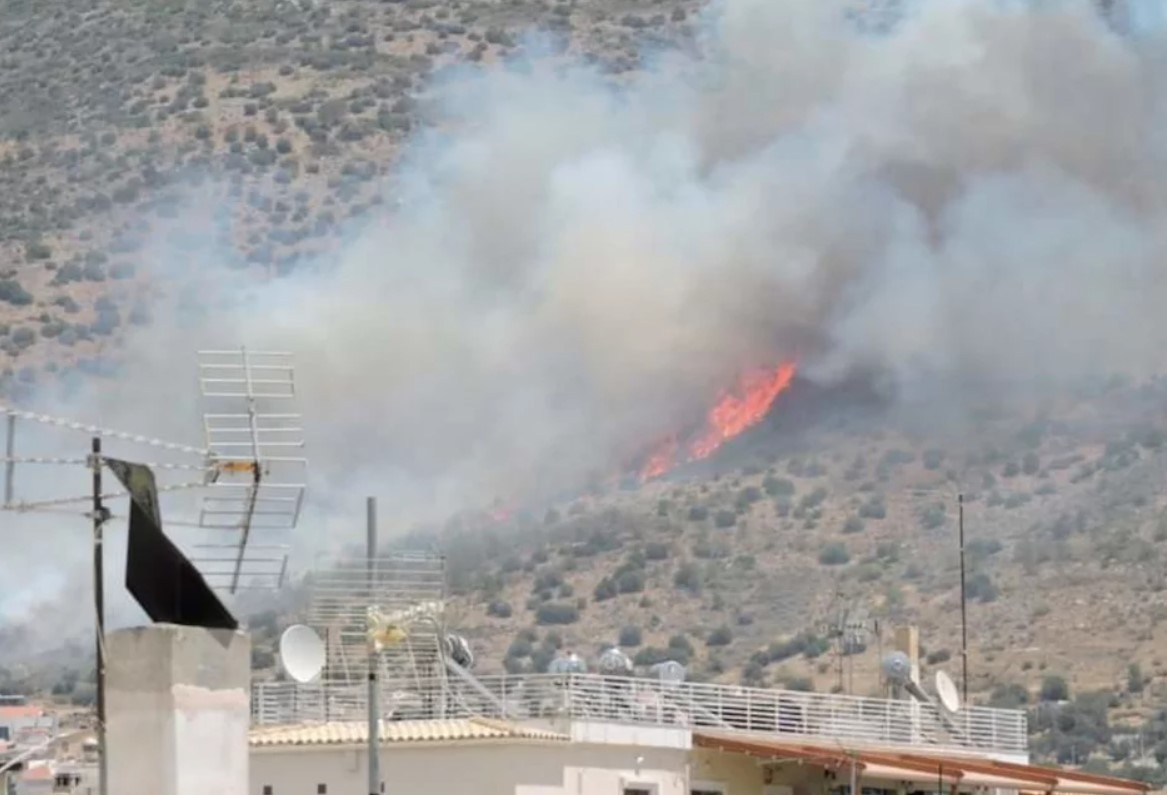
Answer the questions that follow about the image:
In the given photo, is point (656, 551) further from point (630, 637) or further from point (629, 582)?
point (630, 637)

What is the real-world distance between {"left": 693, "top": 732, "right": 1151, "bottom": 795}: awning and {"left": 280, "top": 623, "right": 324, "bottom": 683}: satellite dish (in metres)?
8.13

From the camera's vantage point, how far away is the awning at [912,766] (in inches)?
2539

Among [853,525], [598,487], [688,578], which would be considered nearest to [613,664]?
[688,578]

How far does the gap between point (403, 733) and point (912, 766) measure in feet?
36.5

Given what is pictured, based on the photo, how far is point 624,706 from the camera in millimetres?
64062

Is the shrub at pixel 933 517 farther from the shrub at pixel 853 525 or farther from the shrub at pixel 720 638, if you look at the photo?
the shrub at pixel 720 638

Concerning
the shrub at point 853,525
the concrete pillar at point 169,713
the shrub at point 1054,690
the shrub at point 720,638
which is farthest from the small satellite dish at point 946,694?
the shrub at point 853,525

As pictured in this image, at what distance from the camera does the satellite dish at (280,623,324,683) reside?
2416 inches

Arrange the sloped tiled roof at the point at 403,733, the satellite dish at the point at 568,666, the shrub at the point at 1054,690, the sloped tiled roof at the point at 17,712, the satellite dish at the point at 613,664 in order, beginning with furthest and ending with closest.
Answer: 1. the shrub at the point at 1054,690
2. the sloped tiled roof at the point at 17,712
3. the satellite dish at the point at 613,664
4. the satellite dish at the point at 568,666
5. the sloped tiled roof at the point at 403,733

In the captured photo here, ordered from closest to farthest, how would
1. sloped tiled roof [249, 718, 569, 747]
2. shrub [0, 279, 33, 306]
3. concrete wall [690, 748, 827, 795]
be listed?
1. sloped tiled roof [249, 718, 569, 747]
2. concrete wall [690, 748, 827, 795]
3. shrub [0, 279, 33, 306]

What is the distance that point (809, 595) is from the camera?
12731 cm

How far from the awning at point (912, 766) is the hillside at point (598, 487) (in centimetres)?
2569

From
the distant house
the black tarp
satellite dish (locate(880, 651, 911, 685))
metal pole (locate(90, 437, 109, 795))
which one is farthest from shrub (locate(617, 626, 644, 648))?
metal pole (locate(90, 437, 109, 795))

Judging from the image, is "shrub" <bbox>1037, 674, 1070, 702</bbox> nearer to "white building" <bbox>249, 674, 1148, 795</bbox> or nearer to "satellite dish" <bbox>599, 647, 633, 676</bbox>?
"white building" <bbox>249, 674, 1148, 795</bbox>
